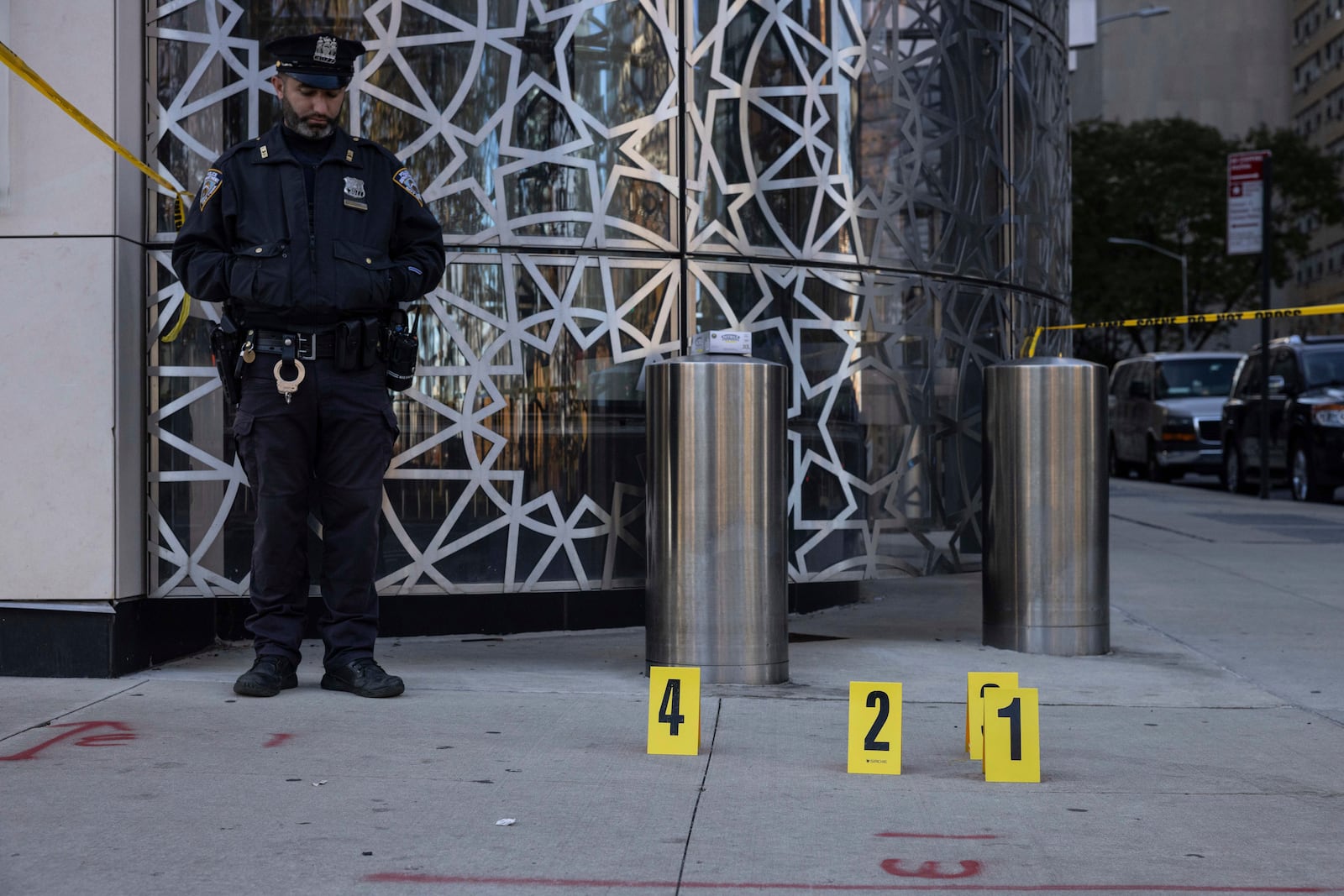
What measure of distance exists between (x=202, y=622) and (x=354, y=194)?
1.94 metres

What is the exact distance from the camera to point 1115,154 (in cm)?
5078

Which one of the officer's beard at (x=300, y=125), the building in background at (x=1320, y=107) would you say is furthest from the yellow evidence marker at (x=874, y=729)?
the building in background at (x=1320, y=107)

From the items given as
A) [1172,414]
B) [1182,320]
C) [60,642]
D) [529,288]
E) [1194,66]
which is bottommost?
[60,642]

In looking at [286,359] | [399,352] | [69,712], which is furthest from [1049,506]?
[69,712]

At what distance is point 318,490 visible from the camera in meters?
5.67

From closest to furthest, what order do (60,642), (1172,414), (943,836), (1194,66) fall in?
(943,836), (60,642), (1172,414), (1194,66)

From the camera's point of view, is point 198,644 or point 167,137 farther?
point 198,644

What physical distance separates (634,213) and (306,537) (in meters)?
1.75

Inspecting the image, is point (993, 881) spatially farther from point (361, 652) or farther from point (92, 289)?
point (92, 289)

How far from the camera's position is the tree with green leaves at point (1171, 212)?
163 ft

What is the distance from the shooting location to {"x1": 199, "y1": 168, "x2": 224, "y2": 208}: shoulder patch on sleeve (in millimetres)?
5363

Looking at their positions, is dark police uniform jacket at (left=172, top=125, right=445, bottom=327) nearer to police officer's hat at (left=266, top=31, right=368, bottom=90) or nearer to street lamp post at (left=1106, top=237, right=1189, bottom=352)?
police officer's hat at (left=266, top=31, right=368, bottom=90)

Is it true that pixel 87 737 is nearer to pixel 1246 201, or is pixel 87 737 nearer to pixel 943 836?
pixel 943 836

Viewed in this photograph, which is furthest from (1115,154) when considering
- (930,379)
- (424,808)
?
(424,808)
